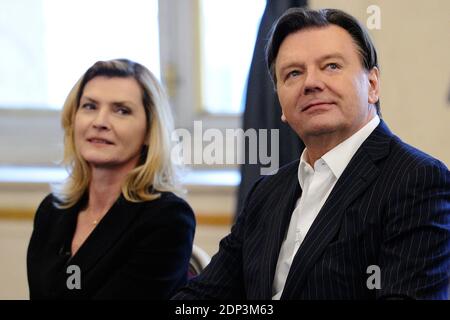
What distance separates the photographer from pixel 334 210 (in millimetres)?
1590

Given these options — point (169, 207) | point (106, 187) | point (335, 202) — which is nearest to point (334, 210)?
point (335, 202)

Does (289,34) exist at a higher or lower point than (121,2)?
lower

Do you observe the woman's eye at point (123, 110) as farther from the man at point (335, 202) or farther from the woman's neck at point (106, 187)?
the man at point (335, 202)

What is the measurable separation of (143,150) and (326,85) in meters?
0.85

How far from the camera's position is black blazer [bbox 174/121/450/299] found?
1435 millimetres

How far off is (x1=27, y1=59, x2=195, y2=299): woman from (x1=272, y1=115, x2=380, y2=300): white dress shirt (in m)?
0.48

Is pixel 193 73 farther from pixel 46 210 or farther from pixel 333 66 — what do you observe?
pixel 333 66

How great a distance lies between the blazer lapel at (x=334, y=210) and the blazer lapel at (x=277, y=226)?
103 millimetres

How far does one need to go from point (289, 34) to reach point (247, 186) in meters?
1.25

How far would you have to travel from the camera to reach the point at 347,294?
152 centimetres

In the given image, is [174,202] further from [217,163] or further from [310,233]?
[217,163]

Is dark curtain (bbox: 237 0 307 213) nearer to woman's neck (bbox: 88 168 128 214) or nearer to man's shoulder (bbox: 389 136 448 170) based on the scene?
woman's neck (bbox: 88 168 128 214)

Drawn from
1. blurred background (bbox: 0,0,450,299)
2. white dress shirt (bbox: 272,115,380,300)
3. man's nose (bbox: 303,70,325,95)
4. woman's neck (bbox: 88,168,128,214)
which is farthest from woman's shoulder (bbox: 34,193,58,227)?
man's nose (bbox: 303,70,325,95)
